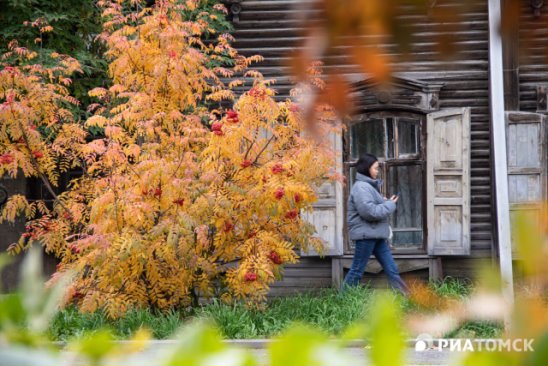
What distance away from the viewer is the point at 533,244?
708 millimetres

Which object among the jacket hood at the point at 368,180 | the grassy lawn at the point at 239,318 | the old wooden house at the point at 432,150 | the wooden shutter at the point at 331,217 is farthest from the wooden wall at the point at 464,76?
the grassy lawn at the point at 239,318

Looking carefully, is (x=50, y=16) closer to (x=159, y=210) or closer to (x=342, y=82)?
(x=159, y=210)

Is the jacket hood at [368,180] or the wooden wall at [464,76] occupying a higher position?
the wooden wall at [464,76]

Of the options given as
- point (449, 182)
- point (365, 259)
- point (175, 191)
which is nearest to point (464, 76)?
point (449, 182)

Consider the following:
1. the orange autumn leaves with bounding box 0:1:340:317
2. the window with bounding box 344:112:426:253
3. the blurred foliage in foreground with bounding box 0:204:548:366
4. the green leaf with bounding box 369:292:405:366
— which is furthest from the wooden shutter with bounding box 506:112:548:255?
the green leaf with bounding box 369:292:405:366

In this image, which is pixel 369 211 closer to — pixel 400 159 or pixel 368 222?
pixel 368 222

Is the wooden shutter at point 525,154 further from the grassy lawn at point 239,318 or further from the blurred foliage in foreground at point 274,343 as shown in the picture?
the blurred foliage in foreground at point 274,343

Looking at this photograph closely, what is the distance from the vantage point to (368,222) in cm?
949

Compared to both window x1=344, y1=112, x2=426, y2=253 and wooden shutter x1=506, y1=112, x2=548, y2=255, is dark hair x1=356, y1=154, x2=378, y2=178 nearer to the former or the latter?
window x1=344, y1=112, x2=426, y2=253

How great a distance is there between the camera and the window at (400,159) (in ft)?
36.4

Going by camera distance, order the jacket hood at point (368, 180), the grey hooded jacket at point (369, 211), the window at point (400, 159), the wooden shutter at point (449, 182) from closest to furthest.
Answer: the grey hooded jacket at point (369, 211) → the jacket hood at point (368, 180) → the wooden shutter at point (449, 182) → the window at point (400, 159)

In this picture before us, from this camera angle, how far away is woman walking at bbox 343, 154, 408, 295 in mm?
9359

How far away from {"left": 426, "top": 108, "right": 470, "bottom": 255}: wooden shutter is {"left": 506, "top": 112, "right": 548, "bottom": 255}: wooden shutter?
0.57 m

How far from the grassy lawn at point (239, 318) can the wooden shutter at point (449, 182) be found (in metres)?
2.44
